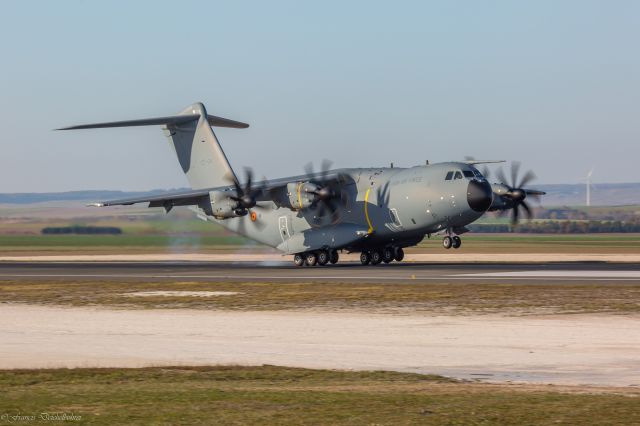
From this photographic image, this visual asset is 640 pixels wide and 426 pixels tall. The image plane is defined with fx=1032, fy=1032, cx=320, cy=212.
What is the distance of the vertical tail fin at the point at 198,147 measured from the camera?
56.0m

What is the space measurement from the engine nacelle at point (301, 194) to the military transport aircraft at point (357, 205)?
0.05 metres

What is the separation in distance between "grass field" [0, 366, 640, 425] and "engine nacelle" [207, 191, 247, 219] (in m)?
33.2

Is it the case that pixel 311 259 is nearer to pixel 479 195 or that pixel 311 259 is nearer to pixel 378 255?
pixel 378 255

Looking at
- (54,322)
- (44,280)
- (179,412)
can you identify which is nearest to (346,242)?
(44,280)

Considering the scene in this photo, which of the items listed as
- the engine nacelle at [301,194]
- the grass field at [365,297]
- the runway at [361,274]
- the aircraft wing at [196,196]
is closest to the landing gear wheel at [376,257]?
the runway at [361,274]

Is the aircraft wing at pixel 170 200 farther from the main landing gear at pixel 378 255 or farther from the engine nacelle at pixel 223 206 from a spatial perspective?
the main landing gear at pixel 378 255

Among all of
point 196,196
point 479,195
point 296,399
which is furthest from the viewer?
point 196,196

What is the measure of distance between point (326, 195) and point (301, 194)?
1.20 meters

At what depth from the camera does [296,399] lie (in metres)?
13.0

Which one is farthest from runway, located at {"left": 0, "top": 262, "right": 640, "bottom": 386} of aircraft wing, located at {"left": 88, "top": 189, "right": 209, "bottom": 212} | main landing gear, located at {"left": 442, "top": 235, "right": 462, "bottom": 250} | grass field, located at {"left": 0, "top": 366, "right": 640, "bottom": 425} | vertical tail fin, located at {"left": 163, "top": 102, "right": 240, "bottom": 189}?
vertical tail fin, located at {"left": 163, "top": 102, "right": 240, "bottom": 189}

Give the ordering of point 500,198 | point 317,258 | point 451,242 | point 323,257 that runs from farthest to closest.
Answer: point 317,258 → point 323,257 → point 500,198 → point 451,242

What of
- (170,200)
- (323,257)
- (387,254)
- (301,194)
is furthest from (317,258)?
(170,200)

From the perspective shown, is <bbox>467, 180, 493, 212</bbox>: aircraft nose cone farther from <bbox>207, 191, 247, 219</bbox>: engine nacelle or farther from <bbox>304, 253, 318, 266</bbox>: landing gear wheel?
<bbox>207, 191, 247, 219</bbox>: engine nacelle

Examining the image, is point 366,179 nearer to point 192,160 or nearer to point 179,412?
point 192,160
